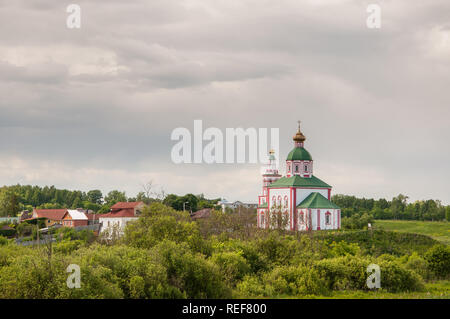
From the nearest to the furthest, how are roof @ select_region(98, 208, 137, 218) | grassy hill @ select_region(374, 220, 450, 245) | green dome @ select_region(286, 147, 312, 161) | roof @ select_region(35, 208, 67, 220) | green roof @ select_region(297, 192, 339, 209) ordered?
1. grassy hill @ select_region(374, 220, 450, 245)
2. green roof @ select_region(297, 192, 339, 209)
3. green dome @ select_region(286, 147, 312, 161)
4. roof @ select_region(98, 208, 137, 218)
5. roof @ select_region(35, 208, 67, 220)

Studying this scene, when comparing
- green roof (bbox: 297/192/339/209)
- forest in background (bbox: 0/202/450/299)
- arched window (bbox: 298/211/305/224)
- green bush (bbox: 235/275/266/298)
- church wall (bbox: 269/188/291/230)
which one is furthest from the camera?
church wall (bbox: 269/188/291/230)

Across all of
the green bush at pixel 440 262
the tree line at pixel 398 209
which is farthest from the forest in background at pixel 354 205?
the green bush at pixel 440 262

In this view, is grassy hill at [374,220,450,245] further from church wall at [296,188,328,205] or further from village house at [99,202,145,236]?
village house at [99,202,145,236]

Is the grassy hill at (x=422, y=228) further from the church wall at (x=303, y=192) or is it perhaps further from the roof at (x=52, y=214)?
the roof at (x=52, y=214)

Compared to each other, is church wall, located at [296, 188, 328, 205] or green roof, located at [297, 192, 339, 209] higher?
church wall, located at [296, 188, 328, 205]

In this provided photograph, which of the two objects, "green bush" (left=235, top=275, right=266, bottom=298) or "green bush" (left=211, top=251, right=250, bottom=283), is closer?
"green bush" (left=235, top=275, right=266, bottom=298)

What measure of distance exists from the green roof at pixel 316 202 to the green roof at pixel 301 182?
1356 millimetres

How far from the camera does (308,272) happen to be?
23.8m

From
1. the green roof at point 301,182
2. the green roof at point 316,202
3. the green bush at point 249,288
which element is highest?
the green roof at point 301,182

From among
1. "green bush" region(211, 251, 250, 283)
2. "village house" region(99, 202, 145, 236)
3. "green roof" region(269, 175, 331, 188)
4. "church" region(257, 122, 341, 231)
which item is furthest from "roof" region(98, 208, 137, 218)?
"green bush" region(211, 251, 250, 283)

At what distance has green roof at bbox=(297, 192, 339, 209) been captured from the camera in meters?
58.6

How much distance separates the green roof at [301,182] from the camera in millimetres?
61594
